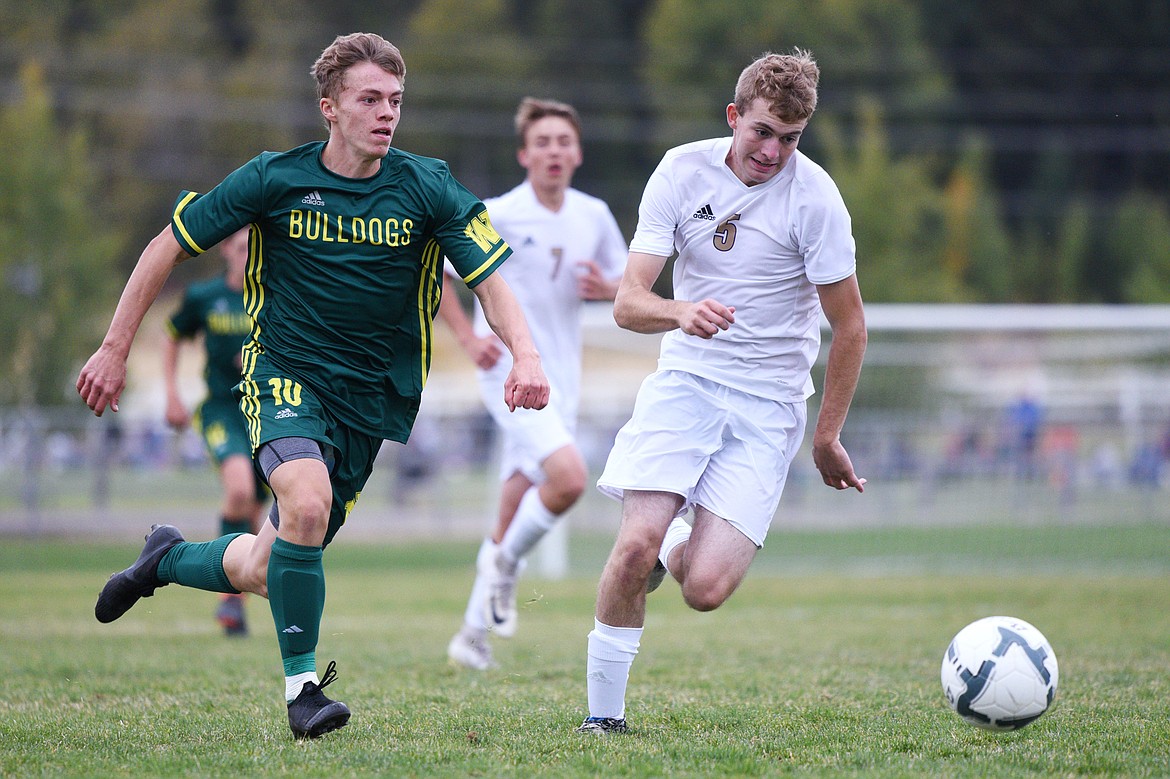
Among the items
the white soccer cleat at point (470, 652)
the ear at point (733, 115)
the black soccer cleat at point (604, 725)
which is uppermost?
the ear at point (733, 115)

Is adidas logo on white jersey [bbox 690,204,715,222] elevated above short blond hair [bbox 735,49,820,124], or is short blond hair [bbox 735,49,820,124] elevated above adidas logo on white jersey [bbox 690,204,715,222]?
short blond hair [bbox 735,49,820,124]

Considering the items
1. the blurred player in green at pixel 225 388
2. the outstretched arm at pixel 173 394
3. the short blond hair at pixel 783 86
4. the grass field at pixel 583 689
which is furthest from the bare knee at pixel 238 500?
the short blond hair at pixel 783 86

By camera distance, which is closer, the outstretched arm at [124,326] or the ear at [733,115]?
the outstretched arm at [124,326]

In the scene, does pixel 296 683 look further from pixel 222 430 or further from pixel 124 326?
pixel 222 430

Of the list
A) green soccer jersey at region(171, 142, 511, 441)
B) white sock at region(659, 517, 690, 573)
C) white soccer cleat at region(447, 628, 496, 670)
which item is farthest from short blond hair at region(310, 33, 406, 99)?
white soccer cleat at region(447, 628, 496, 670)

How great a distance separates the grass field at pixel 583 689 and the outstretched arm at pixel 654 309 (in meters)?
1.40

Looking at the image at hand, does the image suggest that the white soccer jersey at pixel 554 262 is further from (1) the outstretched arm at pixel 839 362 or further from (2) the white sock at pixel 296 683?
(2) the white sock at pixel 296 683

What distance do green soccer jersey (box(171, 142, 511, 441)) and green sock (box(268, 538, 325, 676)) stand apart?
21.1 inches

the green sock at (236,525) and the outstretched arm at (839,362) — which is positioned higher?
the outstretched arm at (839,362)

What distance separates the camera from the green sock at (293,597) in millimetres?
4555

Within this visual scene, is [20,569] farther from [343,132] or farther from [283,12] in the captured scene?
[283,12]

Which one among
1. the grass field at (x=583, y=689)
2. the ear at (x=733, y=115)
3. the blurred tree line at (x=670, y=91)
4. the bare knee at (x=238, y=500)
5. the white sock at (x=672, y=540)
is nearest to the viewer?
the grass field at (x=583, y=689)

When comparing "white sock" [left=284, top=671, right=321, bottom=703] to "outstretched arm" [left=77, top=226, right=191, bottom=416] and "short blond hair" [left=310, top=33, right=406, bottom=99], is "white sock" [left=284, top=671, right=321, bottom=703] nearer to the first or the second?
"outstretched arm" [left=77, top=226, right=191, bottom=416]

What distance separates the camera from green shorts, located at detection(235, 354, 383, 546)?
15.2 feet
